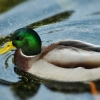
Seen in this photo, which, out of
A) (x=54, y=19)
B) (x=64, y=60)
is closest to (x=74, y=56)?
(x=64, y=60)

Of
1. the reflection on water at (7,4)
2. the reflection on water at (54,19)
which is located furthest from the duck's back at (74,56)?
the reflection on water at (7,4)

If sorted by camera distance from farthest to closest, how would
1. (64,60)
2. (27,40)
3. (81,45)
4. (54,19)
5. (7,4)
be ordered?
(7,4) → (54,19) → (27,40) → (81,45) → (64,60)

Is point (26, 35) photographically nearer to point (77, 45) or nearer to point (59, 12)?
point (77, 45)

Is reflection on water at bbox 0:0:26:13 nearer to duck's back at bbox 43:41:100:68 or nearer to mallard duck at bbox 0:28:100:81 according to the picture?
mallard duck at bbox 0:28:100:81

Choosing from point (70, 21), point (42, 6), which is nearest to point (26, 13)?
point (42, 6)

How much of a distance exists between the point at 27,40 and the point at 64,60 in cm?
60

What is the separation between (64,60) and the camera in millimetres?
4918

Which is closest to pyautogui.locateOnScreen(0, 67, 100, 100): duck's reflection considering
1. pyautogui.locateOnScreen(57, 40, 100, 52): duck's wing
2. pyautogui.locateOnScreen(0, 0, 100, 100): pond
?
pyautogui.locateOnScreen(0, 0, 100, 100): pond

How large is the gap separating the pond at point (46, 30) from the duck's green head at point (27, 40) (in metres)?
0.32

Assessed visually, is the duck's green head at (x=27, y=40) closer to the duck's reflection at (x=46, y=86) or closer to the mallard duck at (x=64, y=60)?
the mallard duck at (x=64, y=60)

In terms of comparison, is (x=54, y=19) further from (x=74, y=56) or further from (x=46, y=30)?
(x=74, y=56)

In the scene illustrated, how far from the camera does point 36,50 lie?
17.3 ft

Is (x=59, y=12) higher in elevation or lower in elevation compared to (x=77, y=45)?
lower

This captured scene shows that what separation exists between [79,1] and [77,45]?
2512mm
